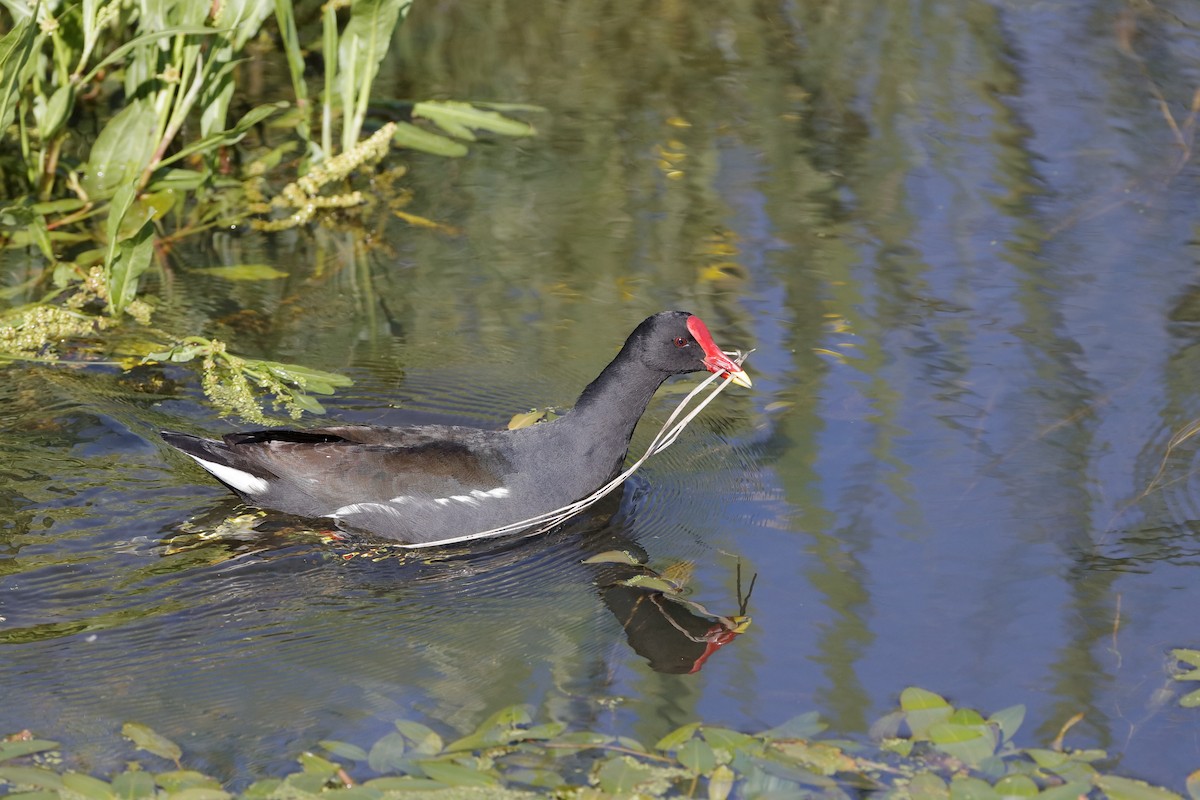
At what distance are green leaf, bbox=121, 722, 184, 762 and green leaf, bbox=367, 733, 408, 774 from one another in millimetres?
511

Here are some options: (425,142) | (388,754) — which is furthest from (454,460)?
(425,142)

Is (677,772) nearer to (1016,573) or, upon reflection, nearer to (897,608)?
→ (897,608)

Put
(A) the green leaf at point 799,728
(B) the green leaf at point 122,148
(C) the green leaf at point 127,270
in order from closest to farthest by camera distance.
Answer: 1. (A) the green leaf at point 799,728
2. (C) the green leaf at point 127,270
3. (B) the green leaf at point 122,148

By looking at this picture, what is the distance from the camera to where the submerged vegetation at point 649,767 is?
355cm

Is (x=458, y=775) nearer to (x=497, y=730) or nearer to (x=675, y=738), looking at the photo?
(x=497, y=730)

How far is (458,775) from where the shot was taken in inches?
140

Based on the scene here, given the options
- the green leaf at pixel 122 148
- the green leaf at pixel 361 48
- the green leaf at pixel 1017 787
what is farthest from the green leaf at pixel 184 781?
the green leaf at pixel 361 48

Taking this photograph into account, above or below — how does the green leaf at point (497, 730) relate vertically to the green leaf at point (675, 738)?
above

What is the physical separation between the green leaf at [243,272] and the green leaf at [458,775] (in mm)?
3625

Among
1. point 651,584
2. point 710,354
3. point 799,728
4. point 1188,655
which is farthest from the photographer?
point 710,354

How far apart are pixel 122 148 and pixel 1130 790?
5183 mm

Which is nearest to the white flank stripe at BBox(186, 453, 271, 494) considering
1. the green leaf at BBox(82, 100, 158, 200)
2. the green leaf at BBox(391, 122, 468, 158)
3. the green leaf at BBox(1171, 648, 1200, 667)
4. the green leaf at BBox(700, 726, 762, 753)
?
the green leaf at BBox(700, 726, 762, 753)

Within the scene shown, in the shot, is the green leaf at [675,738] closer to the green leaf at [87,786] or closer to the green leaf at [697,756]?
the green leaf at [697,756]

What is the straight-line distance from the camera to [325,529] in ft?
16.4
